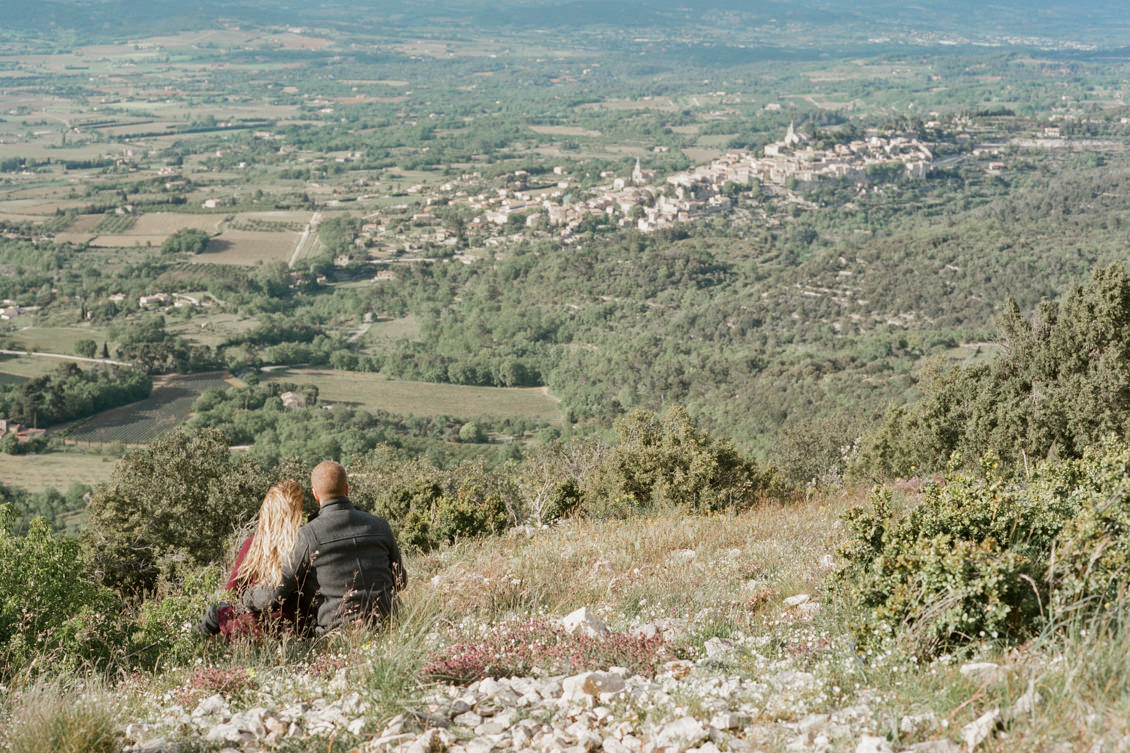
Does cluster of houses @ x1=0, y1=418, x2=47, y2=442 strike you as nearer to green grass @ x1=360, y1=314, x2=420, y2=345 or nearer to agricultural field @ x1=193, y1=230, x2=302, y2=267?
green grass @ x1=360, y1=314, x2=420, y2=345

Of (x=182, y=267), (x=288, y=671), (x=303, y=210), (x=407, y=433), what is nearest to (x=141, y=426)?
(x=407, y=433)

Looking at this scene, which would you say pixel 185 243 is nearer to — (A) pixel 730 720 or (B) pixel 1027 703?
(A) pixel 730 720

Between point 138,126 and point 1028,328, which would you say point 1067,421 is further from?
point 138,126

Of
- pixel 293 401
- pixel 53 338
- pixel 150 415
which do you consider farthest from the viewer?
pixel 53 338

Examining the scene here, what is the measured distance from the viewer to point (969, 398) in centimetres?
1181

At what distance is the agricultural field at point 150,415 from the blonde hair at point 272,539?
28.8m

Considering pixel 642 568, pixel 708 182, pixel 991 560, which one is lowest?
pixel 708 182

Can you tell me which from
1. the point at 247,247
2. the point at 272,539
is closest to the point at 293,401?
the point at 272,539

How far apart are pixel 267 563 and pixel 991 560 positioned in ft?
9.46

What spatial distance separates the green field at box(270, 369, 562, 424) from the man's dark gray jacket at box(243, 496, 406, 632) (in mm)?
31340

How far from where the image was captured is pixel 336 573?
3855 mm

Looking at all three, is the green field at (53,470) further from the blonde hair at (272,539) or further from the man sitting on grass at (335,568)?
the man sitting on grass at (335,568)

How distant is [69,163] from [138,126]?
72.9 feet

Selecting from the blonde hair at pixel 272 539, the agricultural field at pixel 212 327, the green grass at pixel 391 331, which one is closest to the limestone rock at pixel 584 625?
the blonde hair at pixel 272 539
